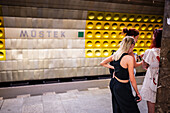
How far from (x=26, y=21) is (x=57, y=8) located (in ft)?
3.25

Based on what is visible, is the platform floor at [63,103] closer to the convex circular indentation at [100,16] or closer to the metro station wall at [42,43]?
the metro station wall at [42,43]

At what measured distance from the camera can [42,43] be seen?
4.65m

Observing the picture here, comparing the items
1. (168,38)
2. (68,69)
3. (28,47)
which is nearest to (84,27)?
(68,69)

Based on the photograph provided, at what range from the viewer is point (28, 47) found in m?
4.53

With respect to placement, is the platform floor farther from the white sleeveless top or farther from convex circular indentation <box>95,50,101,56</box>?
convex circular indentation <box>95,50,101,56</box>

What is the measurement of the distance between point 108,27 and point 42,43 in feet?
7.67

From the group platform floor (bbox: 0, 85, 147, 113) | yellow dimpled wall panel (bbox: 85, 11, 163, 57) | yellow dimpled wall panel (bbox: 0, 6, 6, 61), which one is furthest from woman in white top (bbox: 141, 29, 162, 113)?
yellow dimpled wall panel (bbox: 0, 6, 6, 61)

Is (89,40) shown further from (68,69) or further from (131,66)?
(131,66)

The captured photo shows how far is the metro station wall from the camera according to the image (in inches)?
169

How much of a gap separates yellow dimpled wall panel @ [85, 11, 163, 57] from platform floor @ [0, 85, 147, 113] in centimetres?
150

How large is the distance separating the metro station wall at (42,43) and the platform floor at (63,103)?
2.37 feet

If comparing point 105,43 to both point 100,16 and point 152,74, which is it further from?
point 152,74

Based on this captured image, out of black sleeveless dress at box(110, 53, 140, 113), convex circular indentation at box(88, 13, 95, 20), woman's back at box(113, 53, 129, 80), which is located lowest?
black sleeveless dress at box(110, 53, 140, 113)

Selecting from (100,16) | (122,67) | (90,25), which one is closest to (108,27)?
(100,16)
